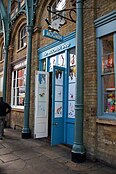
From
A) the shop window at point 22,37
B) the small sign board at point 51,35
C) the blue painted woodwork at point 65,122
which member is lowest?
the blue painted woodwork at point 65,122

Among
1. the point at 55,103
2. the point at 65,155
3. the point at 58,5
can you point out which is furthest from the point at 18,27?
the point at 65,155

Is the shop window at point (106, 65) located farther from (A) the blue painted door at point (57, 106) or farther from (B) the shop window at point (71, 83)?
(A) the blue painted door at point (57, 106)

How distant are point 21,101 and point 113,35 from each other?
7.19 m

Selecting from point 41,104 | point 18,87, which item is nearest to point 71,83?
point 41,104

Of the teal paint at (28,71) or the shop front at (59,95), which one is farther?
the teal paint at (28,71)

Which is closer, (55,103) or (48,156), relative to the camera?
(48,156)

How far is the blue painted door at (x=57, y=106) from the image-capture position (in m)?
6.86

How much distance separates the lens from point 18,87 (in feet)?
38.9

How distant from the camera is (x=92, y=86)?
19.3 feet

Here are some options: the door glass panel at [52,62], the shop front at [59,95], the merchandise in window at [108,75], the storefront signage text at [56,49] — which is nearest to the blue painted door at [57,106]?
the shop front at [59,95]

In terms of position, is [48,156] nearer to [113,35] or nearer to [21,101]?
[113,35]

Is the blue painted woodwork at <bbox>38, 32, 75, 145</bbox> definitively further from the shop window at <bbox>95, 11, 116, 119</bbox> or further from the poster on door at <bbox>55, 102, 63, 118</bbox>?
the shop window at <bbox>95, 11, 116, 119</bbox>

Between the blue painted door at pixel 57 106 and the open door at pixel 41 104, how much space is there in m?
1.05

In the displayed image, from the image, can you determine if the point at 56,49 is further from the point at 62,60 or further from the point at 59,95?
the point at 59,95
